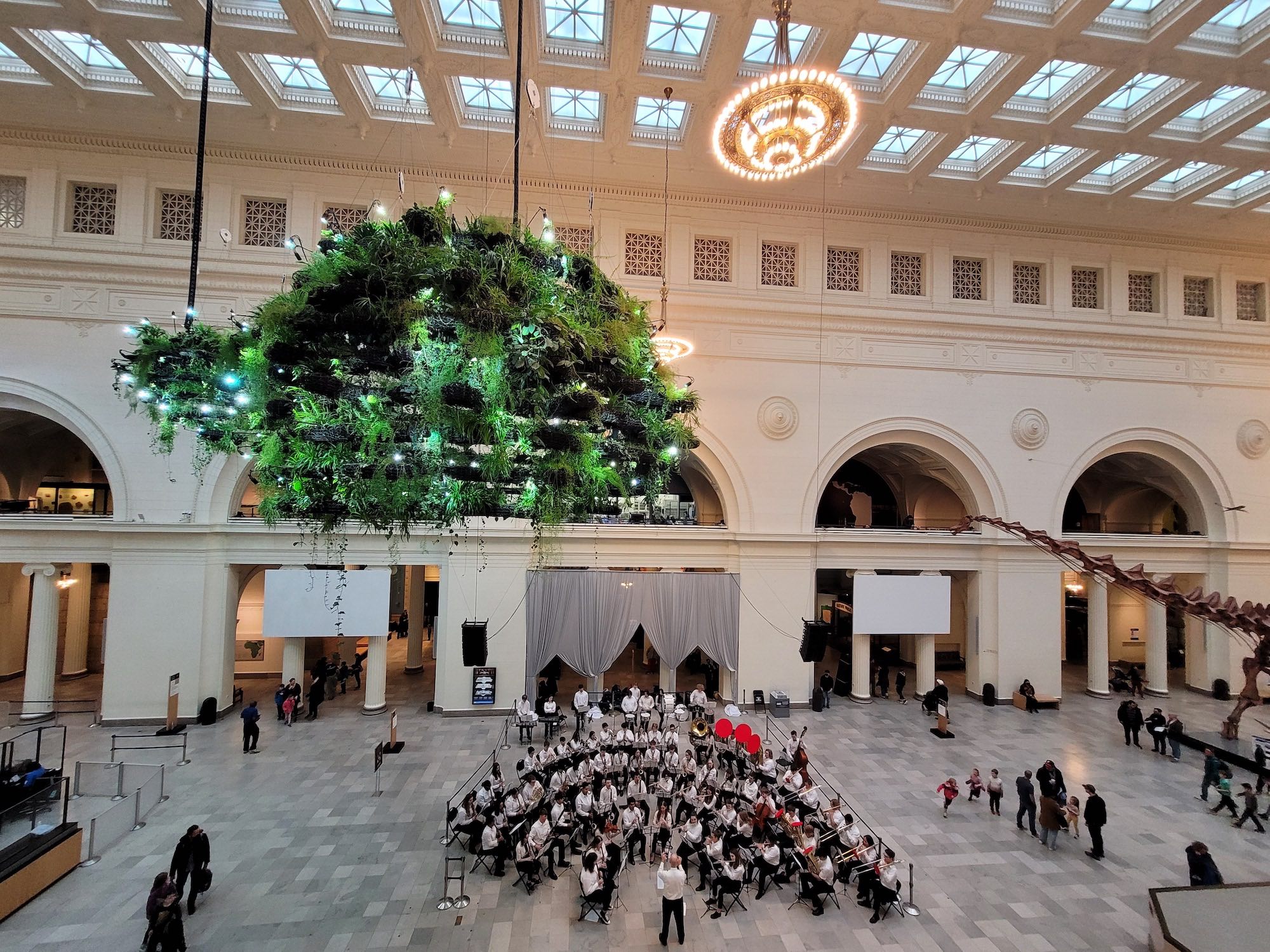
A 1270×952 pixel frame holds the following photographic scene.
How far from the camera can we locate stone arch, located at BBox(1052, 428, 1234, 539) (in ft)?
47.4

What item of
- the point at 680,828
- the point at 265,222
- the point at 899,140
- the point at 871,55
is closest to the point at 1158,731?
the point at 680,828

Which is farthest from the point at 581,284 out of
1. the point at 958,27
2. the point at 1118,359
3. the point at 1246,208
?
→ the point at 1246,208

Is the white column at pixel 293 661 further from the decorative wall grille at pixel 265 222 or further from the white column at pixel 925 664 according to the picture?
the white column at pixel 925 664

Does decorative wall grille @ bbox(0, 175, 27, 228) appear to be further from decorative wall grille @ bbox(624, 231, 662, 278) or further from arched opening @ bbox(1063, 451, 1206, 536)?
arched opening @ bbox(1063, 451, 1206, 536)

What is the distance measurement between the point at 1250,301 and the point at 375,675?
24.1 m

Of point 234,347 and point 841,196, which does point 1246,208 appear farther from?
point 234,347

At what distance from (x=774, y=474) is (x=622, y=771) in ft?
24.1

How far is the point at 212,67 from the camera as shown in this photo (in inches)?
400

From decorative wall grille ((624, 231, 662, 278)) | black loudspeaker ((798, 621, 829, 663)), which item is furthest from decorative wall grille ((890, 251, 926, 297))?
black loudspeaker ((798, 621, 829, 663))

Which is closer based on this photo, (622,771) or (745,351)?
(622,771)

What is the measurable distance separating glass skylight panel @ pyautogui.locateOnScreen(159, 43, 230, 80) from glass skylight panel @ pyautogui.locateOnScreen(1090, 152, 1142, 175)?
17.3 metres

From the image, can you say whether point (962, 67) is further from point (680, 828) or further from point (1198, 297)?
point (680, 828)

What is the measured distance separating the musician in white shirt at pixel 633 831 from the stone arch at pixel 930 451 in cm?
807

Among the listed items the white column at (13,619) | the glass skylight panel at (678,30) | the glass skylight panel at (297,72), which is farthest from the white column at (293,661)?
the glass skylight panel at (678,30)
